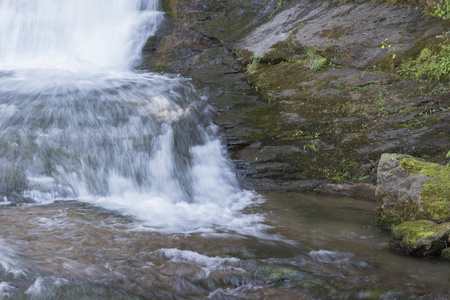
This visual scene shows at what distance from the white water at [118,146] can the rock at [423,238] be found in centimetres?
194

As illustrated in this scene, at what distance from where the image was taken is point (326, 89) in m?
7.45

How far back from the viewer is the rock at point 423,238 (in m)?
3.67

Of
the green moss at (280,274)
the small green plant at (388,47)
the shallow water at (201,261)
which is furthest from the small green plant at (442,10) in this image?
the green moss at (280,274)

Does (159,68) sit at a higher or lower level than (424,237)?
higher

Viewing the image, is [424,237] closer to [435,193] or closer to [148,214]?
[435,193]

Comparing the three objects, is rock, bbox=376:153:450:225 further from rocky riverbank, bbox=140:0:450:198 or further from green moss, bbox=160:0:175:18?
green moss, bbox=160:0:175:18

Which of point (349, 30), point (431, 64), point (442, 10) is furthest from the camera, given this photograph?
point (349, 30)

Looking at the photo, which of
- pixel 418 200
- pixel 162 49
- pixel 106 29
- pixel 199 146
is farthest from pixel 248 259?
pixel 106 29

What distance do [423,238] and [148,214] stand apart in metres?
3.48

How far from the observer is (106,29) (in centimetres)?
1273

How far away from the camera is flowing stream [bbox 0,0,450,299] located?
9.98ft

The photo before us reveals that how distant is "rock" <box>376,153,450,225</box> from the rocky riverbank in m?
0.91

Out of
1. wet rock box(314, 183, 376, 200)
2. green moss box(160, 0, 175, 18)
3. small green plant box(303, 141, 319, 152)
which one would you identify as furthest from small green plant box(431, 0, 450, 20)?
green moss box(160, 0, 175, 18)

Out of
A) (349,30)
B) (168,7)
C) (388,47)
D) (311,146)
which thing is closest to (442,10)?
(388,47)
